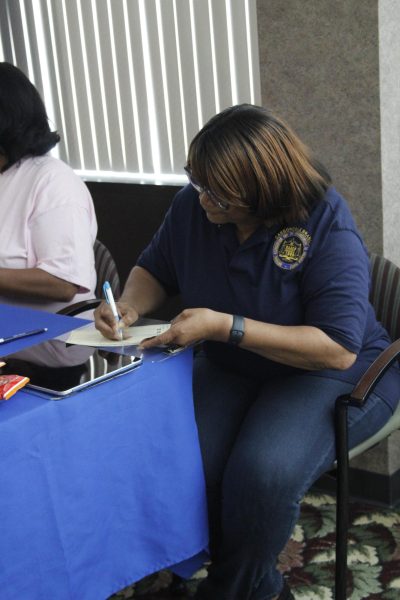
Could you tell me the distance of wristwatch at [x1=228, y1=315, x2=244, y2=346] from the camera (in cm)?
205

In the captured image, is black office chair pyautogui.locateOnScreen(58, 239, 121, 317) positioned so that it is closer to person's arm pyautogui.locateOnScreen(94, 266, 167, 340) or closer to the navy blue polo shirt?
person's arm pyautogui.locateOnScreen(94, 266, 167, 340)

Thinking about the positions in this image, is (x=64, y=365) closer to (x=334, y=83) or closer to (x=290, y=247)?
(x=290, y=247)

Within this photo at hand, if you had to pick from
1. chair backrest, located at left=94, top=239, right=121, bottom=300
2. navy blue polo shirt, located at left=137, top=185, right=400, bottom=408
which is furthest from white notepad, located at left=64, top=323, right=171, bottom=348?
chair backrest, located at left=94, top=239, right=121, bottom=300

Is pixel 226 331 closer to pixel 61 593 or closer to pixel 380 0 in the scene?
pixel 61 593

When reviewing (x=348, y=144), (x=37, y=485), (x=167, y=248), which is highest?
(x=348, y=144)

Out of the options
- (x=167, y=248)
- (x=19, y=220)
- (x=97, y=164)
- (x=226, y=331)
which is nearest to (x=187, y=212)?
(x=167, y=248)

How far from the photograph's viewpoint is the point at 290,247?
220 centimetres

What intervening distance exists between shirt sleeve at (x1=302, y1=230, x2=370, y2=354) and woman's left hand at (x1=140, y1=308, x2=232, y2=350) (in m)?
0.23

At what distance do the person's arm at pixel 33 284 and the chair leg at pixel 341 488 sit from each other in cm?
106

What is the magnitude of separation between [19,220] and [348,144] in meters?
1.07

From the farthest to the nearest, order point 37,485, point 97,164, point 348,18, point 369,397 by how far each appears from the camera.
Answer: point 97,164, point 348,18, point 369,397, point 37,485

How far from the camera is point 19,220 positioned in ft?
9.41

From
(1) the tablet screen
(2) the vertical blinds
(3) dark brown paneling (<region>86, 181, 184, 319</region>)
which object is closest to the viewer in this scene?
(1) the tablet screen

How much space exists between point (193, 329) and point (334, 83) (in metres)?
1.13
